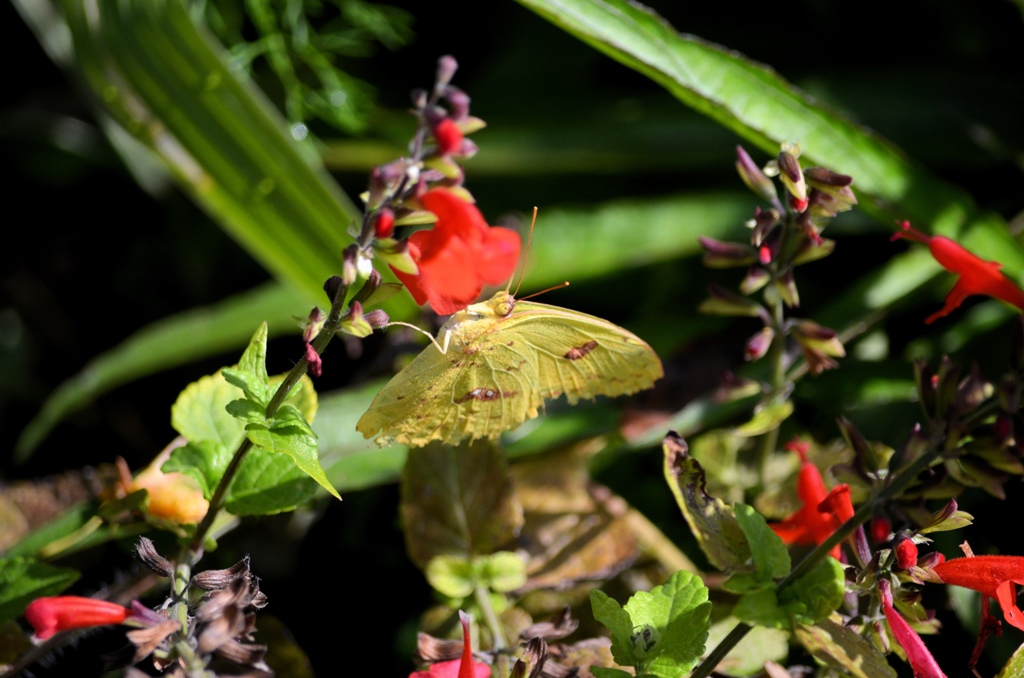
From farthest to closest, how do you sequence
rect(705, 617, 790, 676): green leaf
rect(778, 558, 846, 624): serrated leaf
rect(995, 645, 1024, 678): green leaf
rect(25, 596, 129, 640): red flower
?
rect(705, 617, 790, 676): green leaf < rect(995, 645, 1024, 678): green leaf < rect(778, 558, 846, 624): serrated leaf < rect(25, 596, 129, 640): red flower

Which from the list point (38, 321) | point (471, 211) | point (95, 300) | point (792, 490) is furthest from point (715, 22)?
point (38, 321)

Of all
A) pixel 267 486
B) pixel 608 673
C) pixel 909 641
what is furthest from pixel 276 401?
pixel 909 641

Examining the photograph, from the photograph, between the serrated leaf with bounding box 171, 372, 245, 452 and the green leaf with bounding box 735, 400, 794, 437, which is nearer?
the serrated leaf with bounding box 171, 372, 245, 452

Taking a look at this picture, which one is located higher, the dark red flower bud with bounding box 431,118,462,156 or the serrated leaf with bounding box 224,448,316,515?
the dark red flower bud with bounding box 431,118,462,156

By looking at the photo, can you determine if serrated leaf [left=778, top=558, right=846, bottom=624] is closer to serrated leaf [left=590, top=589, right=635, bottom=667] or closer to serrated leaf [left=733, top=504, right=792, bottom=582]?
serrated leaf [left=733, top=504, right=792, bottom=582]

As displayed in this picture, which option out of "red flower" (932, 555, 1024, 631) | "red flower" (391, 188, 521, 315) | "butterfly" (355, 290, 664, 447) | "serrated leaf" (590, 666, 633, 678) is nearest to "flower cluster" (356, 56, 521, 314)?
"red flower" (391, 188, 521, 315)

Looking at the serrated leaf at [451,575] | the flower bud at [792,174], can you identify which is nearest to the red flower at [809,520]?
the flower bud at [792,174]

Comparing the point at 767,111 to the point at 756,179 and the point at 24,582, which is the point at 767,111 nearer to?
the point at 756,179

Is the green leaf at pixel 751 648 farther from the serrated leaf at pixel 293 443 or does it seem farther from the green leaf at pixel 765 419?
the serrated leaf at pixel 293 443
